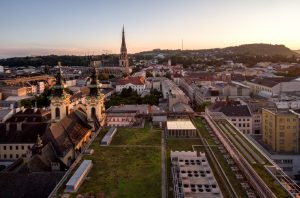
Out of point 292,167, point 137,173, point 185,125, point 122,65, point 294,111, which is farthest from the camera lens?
point 122,65

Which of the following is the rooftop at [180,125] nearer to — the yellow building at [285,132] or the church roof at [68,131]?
the church roof at [68,131]

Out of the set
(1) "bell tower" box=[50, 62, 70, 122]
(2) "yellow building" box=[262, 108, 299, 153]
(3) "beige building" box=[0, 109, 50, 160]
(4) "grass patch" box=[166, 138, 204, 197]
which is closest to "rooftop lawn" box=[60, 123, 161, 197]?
(4) "grass patch" box=[166, 138, 204, 197]

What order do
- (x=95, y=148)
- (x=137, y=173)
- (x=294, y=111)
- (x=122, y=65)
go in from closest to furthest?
(x=137, y=173), (x=95, y=148), (x=294, y=111), (x=122, y=65)

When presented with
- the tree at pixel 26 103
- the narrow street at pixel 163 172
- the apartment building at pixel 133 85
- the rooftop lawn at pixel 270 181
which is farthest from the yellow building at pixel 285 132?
the apartment building at pixel 133 85

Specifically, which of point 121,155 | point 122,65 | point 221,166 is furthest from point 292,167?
point 122,65

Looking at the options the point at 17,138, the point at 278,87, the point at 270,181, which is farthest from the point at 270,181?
the point at 278,87

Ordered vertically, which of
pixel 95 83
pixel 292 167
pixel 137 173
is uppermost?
pixel 95 83

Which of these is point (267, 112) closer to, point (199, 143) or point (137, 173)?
point (199, 143)

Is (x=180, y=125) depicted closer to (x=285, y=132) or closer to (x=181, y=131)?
(x=181, y=131)
